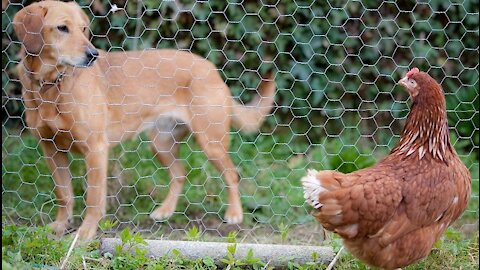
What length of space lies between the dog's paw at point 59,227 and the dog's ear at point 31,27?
0.97 m

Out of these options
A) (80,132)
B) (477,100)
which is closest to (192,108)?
(80,132)

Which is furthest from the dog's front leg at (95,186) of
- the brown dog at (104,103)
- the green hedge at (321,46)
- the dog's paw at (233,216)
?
the green hedge at (321,46)

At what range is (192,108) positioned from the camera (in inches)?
196

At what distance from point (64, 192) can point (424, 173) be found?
209 centimetres

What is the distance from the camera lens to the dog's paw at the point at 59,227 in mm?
4657

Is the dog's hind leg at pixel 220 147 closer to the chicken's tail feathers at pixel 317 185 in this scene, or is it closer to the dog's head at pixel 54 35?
the dog's head at pixel 54 35

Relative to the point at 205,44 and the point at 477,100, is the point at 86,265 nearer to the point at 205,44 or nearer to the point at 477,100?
the point at 205,44

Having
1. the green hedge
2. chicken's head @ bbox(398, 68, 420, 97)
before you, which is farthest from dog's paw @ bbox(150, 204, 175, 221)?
chicken's head @ bbox(398, 68, 420, 97)

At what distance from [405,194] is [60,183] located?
2.06m

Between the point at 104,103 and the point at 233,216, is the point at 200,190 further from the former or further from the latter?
the point at 104,103

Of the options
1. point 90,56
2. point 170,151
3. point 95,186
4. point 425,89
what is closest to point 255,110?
point 170,151

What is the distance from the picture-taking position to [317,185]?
350 centimetres

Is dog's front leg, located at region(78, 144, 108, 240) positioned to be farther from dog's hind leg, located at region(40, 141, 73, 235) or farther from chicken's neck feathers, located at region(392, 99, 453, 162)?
A: chicken's neck feathers, located at region(392, 99, 453, 162)

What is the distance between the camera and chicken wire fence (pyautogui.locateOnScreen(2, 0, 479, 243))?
5.15 meters
